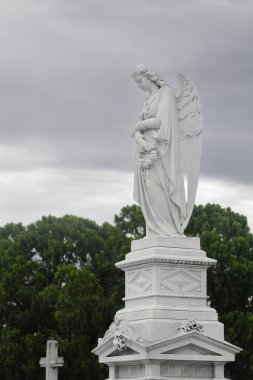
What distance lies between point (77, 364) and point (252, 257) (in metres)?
9.66

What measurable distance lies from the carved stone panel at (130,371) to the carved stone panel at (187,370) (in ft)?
1.57

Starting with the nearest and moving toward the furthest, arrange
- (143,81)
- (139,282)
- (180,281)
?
1. (180,281)
2. (139,282)
3. (143,81)

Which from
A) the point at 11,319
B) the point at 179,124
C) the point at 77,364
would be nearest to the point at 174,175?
the point at 179,124

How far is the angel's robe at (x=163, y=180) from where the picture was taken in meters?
21.9

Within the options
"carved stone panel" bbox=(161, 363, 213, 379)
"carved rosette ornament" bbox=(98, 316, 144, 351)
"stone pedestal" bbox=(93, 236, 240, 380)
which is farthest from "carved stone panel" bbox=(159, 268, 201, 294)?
"carved stone panel" bbox=(161, 363, 213, 379)

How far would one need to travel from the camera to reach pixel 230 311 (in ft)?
141

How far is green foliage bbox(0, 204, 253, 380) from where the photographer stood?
42000 millimetres

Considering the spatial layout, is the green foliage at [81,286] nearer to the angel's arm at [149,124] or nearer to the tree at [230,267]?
the tree at [230,267]

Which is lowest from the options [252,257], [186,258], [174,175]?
[186,258]

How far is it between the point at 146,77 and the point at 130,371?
6.34m

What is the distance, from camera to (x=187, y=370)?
2100 centimetres

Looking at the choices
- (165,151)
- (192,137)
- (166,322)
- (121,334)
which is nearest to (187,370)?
(166,322)

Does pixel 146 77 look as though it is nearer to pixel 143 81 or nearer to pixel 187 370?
pixel 143 81

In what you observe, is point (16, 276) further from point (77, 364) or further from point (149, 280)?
point (149, 280)
